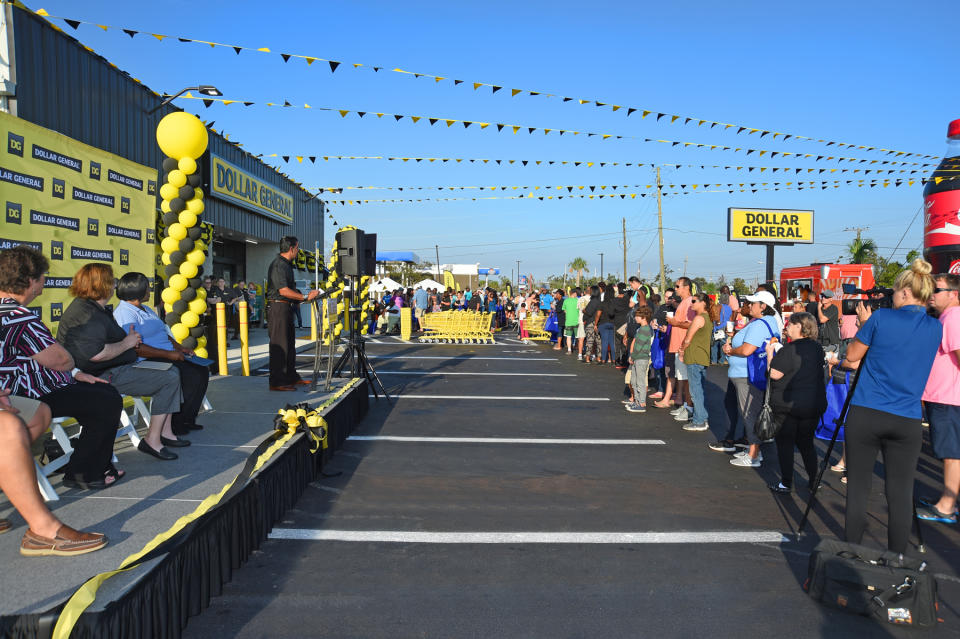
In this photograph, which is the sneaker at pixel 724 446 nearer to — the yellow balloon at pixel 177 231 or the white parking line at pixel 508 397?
the white parking line at pixel 508 397

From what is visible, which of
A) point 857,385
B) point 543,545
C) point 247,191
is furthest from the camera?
point 247,191

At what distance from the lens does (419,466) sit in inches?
230

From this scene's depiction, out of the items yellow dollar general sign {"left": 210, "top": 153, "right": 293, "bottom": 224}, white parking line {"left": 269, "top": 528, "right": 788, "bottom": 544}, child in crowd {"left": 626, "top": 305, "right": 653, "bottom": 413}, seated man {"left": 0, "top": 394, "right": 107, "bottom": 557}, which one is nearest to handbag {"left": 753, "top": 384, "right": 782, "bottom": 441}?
white parking line {"left": 269, "top": 528, "right": 788, "bottom": 544}

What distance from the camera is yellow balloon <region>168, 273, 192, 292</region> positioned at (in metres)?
7.75

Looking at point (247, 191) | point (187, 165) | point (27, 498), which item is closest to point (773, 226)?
point (247, 191)

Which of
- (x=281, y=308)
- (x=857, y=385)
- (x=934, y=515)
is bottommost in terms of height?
(x=934, y=515)

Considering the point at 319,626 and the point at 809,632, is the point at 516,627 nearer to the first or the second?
the point at 319,626

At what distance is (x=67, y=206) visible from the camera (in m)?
5.65

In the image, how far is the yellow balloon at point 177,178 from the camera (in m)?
7.60

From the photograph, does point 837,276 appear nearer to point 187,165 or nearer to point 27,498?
point 187,165

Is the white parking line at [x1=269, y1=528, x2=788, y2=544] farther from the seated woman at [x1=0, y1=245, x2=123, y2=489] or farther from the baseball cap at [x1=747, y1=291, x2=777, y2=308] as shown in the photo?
the baseball cap at [x1=747, y1=291, x2=777, y2=308]

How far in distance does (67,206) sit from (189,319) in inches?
91.8

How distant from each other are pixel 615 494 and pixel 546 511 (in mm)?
750

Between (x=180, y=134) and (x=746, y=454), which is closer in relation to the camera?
(x=746, y=454)
